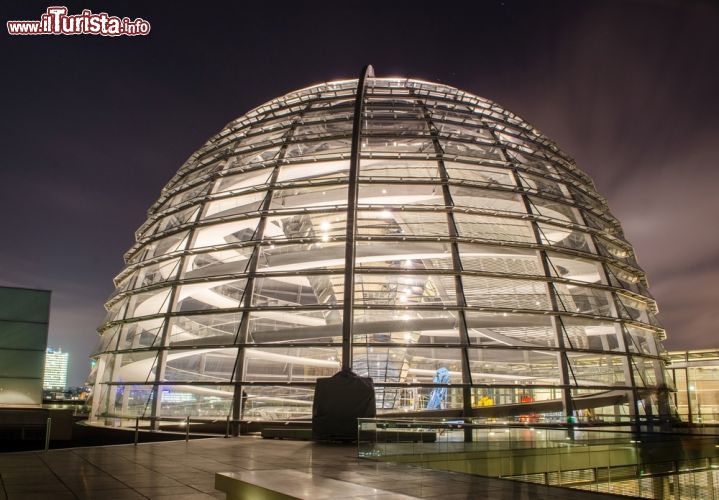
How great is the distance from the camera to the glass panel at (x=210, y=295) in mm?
20578

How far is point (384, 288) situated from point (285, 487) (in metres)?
12.6

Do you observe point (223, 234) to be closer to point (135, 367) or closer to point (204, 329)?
point (204, 329)

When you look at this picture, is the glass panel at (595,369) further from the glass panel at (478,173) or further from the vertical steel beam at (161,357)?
the vertical steel beam at (161,357)

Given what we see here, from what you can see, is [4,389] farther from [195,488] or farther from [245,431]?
[195,488]

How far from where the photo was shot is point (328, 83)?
94.0ft

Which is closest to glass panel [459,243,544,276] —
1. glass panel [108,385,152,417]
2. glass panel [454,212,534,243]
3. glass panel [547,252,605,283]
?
glass panel [454,212,534,243]

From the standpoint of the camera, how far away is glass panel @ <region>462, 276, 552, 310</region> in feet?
63.8

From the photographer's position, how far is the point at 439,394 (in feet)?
59.6

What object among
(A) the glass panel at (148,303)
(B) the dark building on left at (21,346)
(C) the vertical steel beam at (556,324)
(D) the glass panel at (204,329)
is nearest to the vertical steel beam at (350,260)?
(D) the glass panel at (204,329)

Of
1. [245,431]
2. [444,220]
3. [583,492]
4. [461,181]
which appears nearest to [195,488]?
[583,492]

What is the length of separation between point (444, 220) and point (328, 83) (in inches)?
431

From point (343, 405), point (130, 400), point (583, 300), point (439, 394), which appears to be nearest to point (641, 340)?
point (583, 300)

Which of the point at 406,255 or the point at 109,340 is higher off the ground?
the point at 406,255

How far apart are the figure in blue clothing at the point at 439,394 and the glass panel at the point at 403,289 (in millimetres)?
2154
